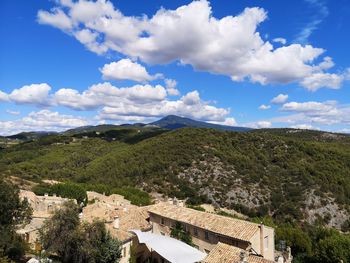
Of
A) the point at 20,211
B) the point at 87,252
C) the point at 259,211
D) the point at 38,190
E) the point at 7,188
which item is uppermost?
the point at 7,188

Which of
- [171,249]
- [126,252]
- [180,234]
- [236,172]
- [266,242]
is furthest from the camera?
[236,172]

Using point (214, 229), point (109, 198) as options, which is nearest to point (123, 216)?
point (214, 229)

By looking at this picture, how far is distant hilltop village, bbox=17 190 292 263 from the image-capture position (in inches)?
1024

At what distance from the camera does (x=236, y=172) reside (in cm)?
8788

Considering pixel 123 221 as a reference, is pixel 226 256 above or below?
above

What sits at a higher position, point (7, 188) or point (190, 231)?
point (7, 188)

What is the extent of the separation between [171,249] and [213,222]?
6767 mm

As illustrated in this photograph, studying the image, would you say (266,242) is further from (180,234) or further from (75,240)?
(75,240)

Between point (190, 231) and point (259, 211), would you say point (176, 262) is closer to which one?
point (190, 231)

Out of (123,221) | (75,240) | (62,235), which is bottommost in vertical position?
(123,221)

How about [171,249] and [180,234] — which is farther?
[180,234]

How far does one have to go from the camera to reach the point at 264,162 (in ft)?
307

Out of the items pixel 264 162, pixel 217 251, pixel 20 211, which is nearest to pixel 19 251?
pixel 20 211

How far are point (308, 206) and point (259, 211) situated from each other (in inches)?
391
